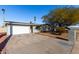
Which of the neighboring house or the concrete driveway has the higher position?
the neighboring house

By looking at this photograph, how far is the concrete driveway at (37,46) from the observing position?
3080 millimetres

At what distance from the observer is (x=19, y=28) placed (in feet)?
10.2

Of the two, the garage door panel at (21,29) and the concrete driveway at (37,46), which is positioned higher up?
the garage door panel at (21,29)

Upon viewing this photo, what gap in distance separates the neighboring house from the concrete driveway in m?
0.05

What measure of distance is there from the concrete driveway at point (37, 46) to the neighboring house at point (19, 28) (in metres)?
0.05

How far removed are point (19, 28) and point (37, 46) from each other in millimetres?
287

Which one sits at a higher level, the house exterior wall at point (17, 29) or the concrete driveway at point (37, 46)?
the house exterior wall at point (17, 29)

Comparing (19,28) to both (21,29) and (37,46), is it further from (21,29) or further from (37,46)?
(37,46)

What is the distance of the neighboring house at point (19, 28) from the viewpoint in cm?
309

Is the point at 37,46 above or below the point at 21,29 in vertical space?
below

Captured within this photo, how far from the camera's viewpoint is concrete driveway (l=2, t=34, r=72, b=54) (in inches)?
121

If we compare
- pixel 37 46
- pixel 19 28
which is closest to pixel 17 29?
pixel 19 28

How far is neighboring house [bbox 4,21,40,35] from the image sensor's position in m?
3.09
